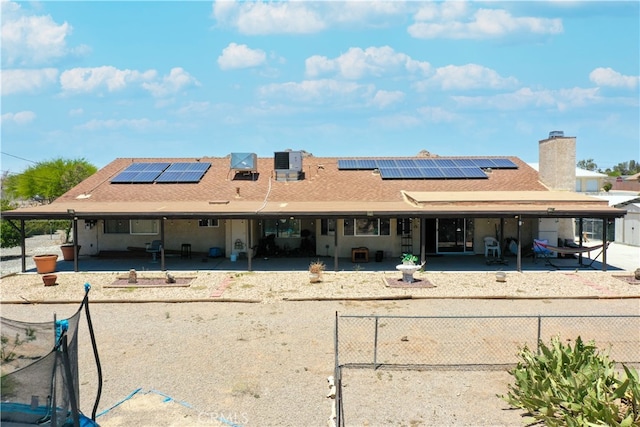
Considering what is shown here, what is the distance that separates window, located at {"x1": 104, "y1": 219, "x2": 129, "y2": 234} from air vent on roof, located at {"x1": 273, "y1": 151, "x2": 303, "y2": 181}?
7.74 m

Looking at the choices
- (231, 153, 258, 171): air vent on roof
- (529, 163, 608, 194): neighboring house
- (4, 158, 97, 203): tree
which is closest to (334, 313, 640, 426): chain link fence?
(231, 153, 258, 171): air vent on roof

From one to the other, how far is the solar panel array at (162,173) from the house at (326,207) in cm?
5

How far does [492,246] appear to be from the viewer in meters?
21.8

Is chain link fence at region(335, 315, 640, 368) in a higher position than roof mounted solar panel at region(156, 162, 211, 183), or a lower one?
lower

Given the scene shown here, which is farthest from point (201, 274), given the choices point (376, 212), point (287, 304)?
point (376, 212)

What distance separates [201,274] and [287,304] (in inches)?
210

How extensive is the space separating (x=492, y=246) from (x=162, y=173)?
1703 centimetres

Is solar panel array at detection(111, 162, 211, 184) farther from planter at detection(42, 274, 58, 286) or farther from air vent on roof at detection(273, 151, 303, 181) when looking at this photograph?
planter at detection(42, 274, 58, 286)

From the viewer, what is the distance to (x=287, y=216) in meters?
18.7

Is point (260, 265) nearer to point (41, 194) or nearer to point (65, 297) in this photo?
point (65, 297)

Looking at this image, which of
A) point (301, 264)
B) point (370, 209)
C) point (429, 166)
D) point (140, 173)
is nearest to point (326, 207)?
point (370, 209)

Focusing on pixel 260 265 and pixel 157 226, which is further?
pixel 157 226

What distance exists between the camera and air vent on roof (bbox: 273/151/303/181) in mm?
25250

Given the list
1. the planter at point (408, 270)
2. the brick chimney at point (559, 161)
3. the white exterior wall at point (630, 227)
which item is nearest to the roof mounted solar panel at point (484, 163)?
the brick chimney at point (559, 161)
